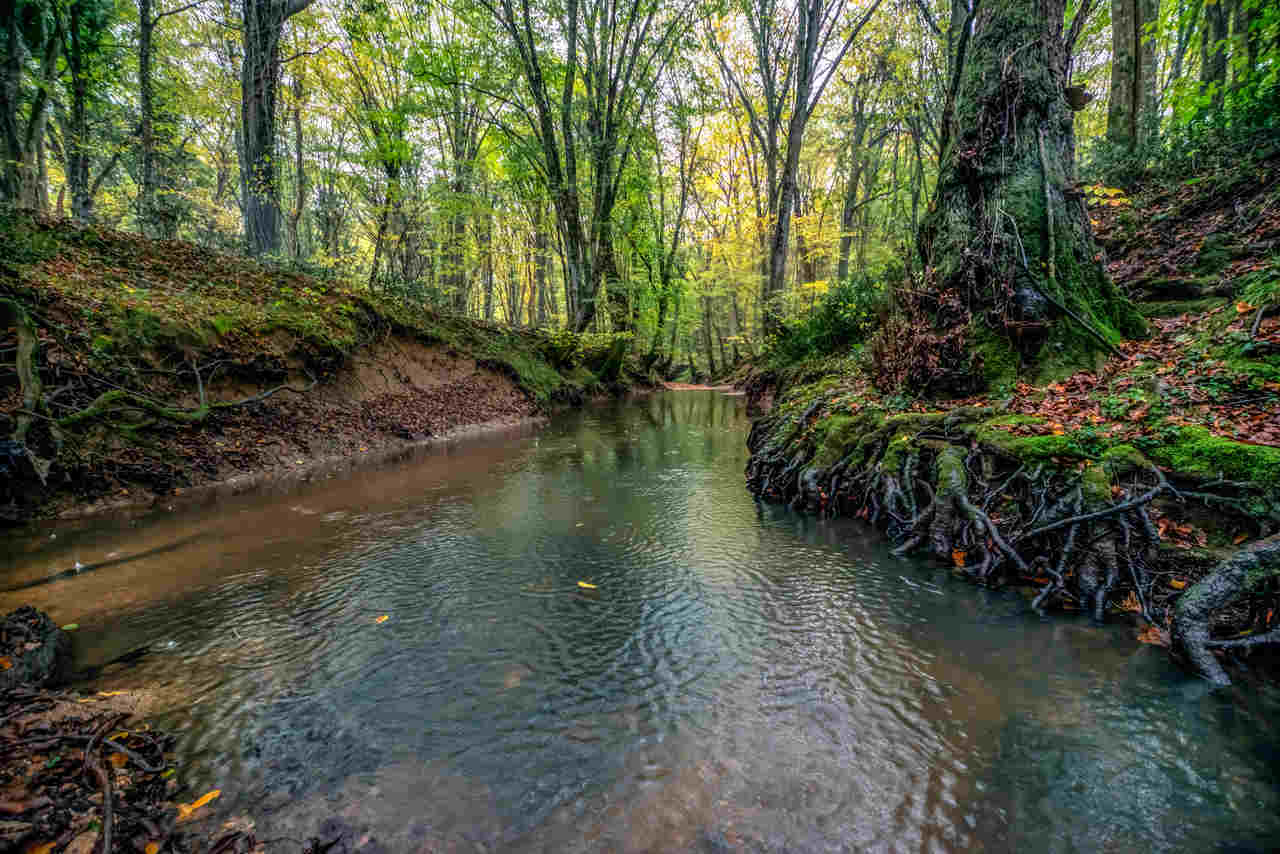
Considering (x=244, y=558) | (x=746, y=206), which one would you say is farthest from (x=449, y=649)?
(x=746, y=206)

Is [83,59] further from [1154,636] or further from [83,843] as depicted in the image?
[1154,636]

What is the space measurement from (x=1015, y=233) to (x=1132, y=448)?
3.15 meters

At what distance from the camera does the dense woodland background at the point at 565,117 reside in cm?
980

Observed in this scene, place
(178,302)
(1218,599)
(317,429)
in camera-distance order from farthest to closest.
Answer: (317,429)
(178,302)
(1218,599)

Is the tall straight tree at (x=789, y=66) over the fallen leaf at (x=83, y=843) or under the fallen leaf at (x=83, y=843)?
over

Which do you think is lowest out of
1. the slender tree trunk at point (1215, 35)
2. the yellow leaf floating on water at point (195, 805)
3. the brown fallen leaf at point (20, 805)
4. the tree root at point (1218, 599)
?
the yellow leaf floating on water at point (195, 805)

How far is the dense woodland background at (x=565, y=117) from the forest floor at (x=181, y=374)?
2438 mm

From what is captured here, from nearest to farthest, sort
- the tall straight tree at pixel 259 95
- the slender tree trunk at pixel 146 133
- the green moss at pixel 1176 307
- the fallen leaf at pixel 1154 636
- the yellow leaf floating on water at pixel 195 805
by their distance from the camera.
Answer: the yellow leaf floating on water at pixel 195 805
the fallen leaf at pixel 1154 636
the green moss at pixel 1176 307
the slender tree trunk at pixel 146 133
the tall straight tree at pixel 259 95

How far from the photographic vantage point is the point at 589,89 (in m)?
17.0

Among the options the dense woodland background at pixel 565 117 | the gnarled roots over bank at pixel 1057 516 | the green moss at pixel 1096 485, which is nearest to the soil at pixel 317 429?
the dense woodland background at pixel 565 117

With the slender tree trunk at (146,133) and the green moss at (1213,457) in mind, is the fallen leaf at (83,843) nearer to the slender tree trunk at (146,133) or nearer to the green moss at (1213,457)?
the green moss at (1213,457)

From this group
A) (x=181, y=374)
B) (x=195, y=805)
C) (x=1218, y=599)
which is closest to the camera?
(x=195, y=805)

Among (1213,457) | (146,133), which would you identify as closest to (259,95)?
(146,133)

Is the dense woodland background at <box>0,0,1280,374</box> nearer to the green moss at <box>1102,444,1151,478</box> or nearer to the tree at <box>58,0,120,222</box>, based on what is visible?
the tree at <box>58,0,120,222</box>
